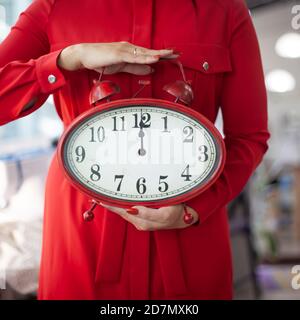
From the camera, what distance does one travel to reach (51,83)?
0.69 m

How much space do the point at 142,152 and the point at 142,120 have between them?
0.15ft

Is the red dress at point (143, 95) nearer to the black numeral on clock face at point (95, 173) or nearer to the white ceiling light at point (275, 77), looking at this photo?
the black numeral on clock face at point (95, 173)

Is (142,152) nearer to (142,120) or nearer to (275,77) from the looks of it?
(142,120)

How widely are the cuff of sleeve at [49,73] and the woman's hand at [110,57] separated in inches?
0.4

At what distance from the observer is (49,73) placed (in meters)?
0.69

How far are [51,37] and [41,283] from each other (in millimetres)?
374

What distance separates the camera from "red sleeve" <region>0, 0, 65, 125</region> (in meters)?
0.69

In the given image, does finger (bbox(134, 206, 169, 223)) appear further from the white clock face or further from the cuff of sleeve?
the cuff of sleeve

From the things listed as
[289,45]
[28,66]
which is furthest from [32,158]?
[289,45]

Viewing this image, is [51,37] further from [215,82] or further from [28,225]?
[28,225]

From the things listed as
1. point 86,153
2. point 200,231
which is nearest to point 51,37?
point 86,153

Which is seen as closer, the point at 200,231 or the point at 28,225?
the point at 200,231

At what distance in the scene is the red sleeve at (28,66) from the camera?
2.27 feet

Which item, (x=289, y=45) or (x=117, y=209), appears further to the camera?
(x=289, y=45)
